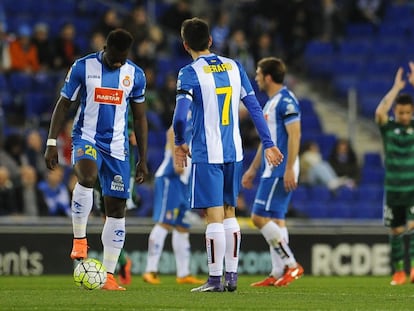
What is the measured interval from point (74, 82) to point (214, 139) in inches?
53.9

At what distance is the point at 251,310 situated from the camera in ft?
29.3

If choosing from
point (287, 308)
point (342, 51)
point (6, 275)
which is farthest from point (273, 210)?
point (342, 51)

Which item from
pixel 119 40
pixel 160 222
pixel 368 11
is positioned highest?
pixel 368 11

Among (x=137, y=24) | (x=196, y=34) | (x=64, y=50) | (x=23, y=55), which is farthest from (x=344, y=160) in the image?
(x=196, y=34)

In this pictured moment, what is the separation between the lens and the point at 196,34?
10.7m

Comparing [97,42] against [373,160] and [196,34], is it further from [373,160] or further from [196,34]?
[196,34]

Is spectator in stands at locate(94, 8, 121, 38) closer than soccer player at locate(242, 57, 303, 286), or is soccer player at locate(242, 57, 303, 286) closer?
soccer player at locate(242, 57, 303, 286)

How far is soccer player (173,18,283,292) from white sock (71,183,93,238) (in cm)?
94

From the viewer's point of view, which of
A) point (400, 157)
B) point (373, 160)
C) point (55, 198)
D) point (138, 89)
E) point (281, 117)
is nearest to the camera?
point (138, 89)

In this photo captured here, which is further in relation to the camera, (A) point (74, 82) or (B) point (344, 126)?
(B) point (344, 126)

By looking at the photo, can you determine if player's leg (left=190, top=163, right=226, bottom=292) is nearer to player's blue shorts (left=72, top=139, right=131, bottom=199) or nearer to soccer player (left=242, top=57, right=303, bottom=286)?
player's blue shorts (left=72, top=139, right=131, bottom=199)

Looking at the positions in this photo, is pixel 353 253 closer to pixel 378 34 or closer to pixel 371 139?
pixel 371 139

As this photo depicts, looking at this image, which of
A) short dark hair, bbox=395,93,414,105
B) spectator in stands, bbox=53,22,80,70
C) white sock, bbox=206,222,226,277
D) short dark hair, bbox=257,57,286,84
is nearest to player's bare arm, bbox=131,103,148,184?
white sock, bbox=206,222,226,277

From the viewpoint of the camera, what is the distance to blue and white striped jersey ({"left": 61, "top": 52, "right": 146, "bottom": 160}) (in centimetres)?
1096
